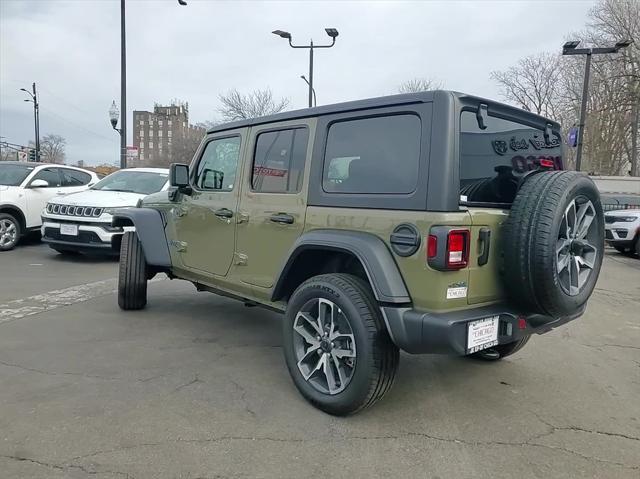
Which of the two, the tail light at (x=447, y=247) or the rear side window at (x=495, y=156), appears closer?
the tail light at (x=447, y=247)

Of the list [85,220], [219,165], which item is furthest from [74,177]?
[219,165]

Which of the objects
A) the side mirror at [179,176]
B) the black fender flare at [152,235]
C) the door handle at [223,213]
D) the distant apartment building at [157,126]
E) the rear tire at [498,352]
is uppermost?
the distant apartment building at [157,126]

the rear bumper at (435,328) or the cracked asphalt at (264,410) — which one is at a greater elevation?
the rear bumper at (435,328)

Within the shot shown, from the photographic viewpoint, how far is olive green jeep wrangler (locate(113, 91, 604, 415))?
2674 millimetres

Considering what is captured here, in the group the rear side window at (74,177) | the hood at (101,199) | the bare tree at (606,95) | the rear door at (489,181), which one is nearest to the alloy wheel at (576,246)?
the rear door at (489,181)

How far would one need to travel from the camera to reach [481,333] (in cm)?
276

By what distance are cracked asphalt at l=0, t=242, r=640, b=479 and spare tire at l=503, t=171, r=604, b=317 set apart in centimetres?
79

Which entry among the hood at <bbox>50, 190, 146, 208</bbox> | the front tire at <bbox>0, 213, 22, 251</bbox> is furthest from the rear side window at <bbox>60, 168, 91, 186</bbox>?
the hood at <bbox>50, 190, 146, 208</bbox>

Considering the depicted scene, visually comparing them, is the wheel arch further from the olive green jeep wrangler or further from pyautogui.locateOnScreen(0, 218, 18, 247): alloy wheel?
the olive green jeep wrangler

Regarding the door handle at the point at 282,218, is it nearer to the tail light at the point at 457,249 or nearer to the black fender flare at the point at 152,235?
the tail light at the point at 457,249

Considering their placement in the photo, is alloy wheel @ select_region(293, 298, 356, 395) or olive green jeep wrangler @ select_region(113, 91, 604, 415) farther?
alloy wheel @ select_region(293, 298, 356, 395)

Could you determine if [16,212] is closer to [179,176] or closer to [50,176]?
[50,176]

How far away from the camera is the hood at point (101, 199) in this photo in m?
8.16

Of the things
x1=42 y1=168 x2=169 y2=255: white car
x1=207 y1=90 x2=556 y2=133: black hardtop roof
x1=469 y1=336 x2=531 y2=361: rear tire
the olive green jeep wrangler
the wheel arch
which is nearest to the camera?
the olive green jeep wrangler
